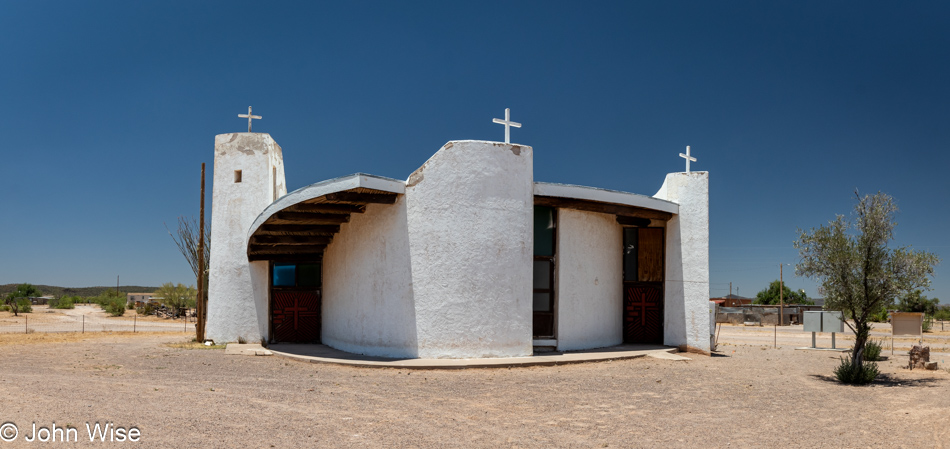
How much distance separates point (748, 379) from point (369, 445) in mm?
7743

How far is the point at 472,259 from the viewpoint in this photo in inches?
495

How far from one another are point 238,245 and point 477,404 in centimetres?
1080

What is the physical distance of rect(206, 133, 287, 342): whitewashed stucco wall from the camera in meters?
16.9

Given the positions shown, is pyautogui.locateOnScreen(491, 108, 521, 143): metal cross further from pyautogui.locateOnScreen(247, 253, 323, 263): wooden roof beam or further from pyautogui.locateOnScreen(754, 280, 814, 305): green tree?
pyautogui.locateOnScreen(754, 280, 814, 305): green tree

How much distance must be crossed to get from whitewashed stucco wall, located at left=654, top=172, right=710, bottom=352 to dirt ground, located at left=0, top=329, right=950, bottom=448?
1.98 m

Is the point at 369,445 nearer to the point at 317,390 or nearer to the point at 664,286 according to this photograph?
the point at 317,390

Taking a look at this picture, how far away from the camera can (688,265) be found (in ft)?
49.6

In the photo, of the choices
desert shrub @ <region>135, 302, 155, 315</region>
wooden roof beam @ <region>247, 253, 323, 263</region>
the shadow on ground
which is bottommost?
desert shrub @ <region>135, 302, 155, 315</region>

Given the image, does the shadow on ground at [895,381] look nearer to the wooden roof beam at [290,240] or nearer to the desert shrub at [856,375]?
the desert shrub at [856,375]

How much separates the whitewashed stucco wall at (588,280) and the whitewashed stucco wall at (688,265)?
123 centimetres

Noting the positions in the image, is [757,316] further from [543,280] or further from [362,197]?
[362,197]

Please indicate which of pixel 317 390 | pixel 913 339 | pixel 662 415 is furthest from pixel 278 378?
pixel 913 339

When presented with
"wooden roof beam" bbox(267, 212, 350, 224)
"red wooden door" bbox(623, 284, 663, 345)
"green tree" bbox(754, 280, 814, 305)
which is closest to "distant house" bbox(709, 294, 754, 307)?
"green tree" bbox(754, 280, 814, 305)

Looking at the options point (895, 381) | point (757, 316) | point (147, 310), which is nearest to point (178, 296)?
point (147, 310)
